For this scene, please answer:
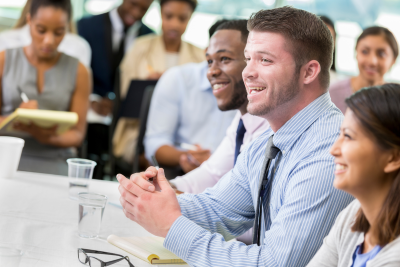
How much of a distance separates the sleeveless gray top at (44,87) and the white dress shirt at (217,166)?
1.01 metres

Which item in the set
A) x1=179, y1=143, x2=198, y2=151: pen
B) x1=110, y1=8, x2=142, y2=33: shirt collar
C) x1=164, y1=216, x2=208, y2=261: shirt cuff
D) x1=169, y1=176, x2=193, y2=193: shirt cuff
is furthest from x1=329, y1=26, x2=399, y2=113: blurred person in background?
x1=164, y1=216, x2=208, y2=261: shirt cuff

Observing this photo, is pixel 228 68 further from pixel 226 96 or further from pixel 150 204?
pixel 150 204

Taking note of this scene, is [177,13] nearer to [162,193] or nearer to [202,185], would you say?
[202,185]

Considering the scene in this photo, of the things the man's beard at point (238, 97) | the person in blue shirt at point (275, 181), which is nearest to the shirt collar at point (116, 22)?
the man's beard at point (238, 97)

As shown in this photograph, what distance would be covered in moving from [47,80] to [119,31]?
135 cm

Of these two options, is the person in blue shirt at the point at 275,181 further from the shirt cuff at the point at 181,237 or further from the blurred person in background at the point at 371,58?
the blurred person in background at the point at 371,58

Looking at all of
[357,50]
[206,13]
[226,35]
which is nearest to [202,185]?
[226,35]

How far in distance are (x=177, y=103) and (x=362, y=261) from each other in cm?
210

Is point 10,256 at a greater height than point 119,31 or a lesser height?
lesser

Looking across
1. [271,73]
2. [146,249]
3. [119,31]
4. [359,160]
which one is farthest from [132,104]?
[359,160]

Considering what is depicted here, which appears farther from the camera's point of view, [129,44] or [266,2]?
[266,2]

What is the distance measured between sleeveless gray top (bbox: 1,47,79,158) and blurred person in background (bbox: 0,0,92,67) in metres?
0.51

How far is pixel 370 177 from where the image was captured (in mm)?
908

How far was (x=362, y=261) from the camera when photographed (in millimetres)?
938
